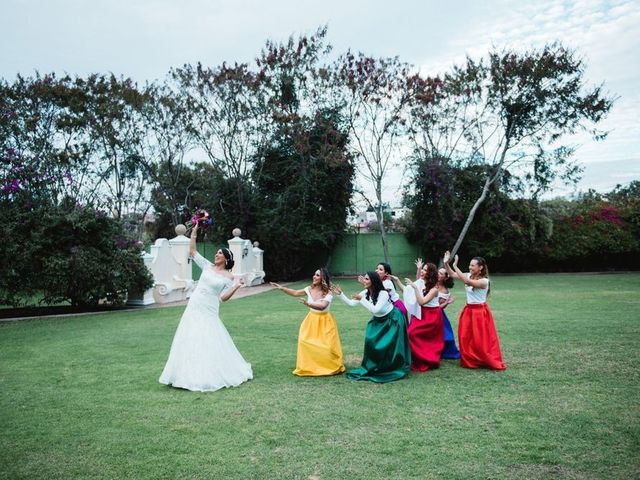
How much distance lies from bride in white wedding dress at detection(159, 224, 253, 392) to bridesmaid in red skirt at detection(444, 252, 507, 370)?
2900mm

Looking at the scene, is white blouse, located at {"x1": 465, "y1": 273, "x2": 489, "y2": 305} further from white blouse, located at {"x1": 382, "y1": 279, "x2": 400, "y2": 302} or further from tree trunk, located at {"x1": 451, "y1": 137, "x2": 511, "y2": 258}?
tree trunk, located at {"x1": 451, "y1": 137, "x2": 511, "y2": 258}

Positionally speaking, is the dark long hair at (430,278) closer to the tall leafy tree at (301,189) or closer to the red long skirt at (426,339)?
the red long skirt at (426,339)

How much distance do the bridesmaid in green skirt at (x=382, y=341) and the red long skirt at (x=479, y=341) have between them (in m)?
0.87

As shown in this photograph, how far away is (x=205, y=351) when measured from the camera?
6.13 meters

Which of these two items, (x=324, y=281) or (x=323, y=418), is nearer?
(x=323, y=418)

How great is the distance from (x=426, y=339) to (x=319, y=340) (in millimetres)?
1504

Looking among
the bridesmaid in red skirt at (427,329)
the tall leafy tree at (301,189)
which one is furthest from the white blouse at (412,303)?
the tall leafy tree at (301,189)

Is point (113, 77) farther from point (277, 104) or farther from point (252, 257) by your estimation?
point (252, 257)

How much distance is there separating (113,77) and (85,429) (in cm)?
2103

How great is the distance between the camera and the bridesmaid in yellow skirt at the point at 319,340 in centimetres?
657

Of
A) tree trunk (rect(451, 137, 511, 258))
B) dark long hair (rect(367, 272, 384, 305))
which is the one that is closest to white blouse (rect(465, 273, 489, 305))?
dark long hair (rect(367, 272, 384, 305))

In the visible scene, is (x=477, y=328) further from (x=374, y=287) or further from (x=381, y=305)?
(x=374, y=287)

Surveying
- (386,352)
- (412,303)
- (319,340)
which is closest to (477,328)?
(412,303)

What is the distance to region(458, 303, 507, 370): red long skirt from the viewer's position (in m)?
6.73
